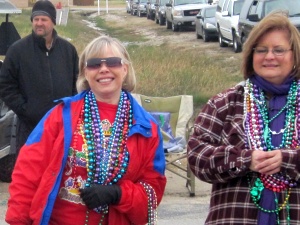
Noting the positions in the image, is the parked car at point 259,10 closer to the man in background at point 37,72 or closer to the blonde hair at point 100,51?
the man in background at point 37,72

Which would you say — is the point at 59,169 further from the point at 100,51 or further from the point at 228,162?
the point at 228,162

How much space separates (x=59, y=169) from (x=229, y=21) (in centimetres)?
2063

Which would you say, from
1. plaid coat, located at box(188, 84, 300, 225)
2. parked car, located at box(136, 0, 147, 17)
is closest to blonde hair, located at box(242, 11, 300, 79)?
plaid coat, located at box(188, 84, 300, 225)

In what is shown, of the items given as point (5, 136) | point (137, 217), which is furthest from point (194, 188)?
point (137, 217)

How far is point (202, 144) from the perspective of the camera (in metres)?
3.49

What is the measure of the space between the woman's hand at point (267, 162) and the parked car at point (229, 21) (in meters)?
19.1

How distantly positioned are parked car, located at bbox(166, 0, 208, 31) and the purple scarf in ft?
101

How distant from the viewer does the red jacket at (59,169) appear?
12.0 feet

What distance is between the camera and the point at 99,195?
11.8 ft

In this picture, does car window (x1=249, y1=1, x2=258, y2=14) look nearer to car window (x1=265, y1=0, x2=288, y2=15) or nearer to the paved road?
car window (x1=265, y1=0, x2=288, y2=15)

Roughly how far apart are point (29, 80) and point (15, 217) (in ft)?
9.09

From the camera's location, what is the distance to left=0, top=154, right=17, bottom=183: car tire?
8422 mm

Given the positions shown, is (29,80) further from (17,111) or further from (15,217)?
(15,217)

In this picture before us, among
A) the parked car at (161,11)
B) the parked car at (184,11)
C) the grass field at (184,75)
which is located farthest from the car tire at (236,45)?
the parked car at (161,11)
